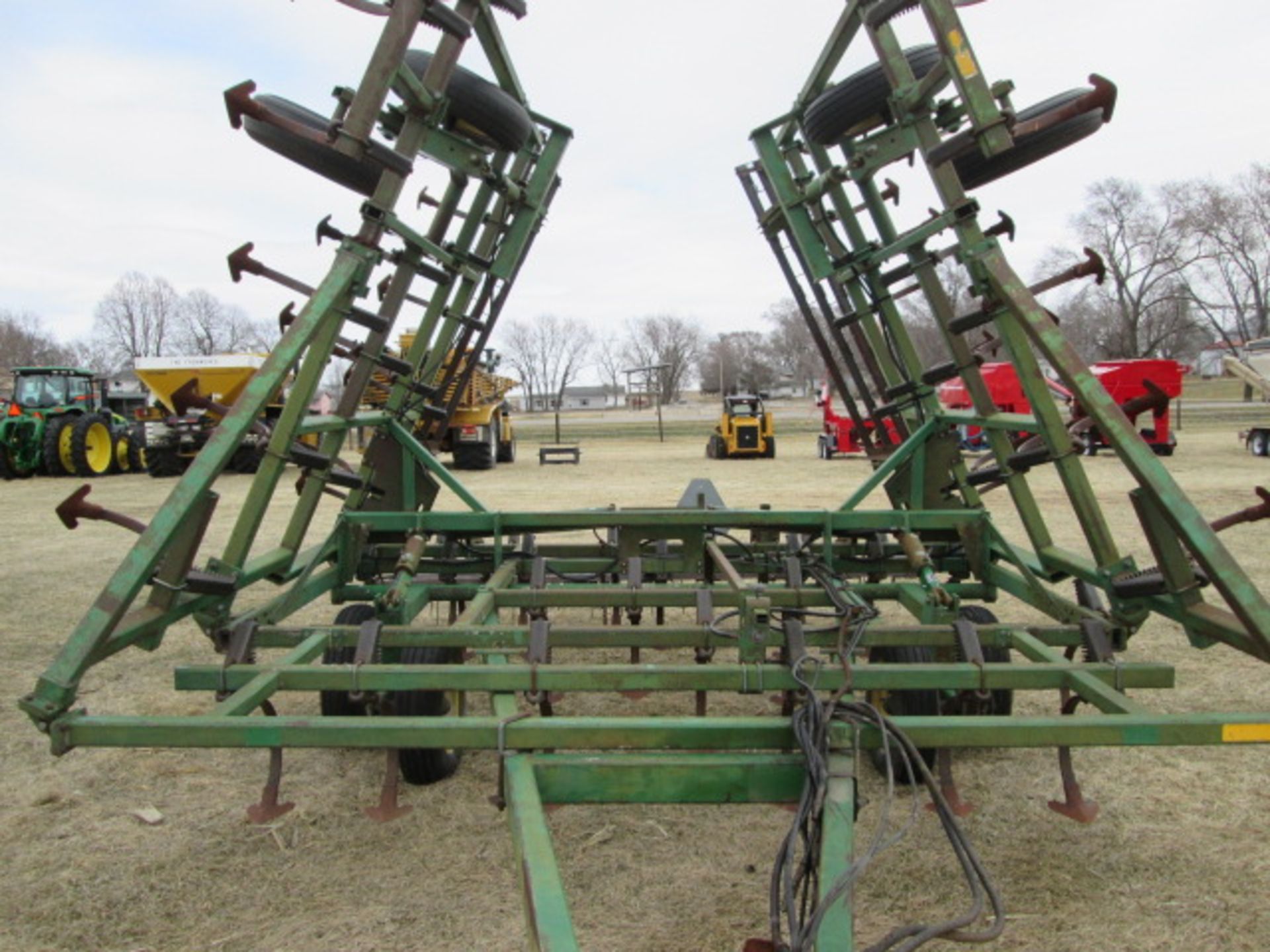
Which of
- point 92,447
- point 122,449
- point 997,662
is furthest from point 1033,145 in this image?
point 122,449

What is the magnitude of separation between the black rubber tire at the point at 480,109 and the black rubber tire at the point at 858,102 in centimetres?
149

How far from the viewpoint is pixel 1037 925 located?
2.63m

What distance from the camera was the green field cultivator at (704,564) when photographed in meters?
2.32

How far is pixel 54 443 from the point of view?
18953mm

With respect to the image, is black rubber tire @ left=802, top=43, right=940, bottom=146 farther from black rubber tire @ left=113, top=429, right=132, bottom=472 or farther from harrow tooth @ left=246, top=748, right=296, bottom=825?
black rubber tire @ left=113, top=429, right=132, bottom=472

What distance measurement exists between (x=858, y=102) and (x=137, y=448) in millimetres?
20148

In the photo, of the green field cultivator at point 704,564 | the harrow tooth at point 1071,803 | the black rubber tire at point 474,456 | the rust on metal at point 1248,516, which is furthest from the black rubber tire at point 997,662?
the black rubber tire at point 474,456

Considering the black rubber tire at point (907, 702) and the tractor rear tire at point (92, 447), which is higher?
the tractor rear tire at point (92, 447)

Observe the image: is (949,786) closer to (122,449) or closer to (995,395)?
(995,395)

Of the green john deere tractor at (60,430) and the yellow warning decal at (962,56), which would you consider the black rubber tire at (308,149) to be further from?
the green john deere tractor at (60,430)

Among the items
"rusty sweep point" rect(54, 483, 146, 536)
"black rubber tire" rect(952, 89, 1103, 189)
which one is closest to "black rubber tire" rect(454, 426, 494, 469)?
"black rubber tire" rect(952, 89, 1103, 189)

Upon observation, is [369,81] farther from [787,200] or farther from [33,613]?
[33,613]

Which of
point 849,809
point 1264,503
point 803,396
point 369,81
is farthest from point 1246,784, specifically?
point 803,396

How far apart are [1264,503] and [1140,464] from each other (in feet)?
1.41
